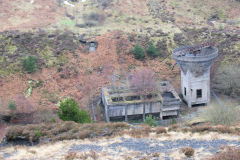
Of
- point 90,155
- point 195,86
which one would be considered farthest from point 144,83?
point 90,155

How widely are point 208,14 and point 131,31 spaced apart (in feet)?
66.3

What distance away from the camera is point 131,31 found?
5966cm

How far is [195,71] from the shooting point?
4097 centimetres

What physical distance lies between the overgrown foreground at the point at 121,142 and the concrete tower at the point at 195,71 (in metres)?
18.8

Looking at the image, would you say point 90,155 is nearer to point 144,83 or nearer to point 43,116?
point 43,116

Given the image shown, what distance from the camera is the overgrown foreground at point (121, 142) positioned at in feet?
62.8

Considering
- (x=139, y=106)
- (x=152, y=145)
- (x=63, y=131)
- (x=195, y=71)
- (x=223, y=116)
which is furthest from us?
(x=195, y=71)

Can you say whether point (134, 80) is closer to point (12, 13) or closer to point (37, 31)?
point (37, 31)

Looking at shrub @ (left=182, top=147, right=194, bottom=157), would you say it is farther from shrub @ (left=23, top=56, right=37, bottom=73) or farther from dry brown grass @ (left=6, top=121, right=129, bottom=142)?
shrub @ (left=23, top=56, right=37, bottom=73)

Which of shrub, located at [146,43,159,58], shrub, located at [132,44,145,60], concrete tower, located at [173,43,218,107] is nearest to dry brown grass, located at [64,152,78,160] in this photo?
concrete tower, located at [173,43,218,107]

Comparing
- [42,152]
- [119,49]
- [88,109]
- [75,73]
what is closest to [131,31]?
[119,49]

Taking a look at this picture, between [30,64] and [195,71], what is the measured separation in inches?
979

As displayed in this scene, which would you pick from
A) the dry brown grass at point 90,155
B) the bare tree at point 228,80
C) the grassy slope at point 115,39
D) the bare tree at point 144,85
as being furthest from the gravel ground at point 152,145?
the bare tree at point 228,80

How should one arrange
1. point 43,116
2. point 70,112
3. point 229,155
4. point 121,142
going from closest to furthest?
point 229,155 < point 121,142 < point 70,112 < point 43,116
